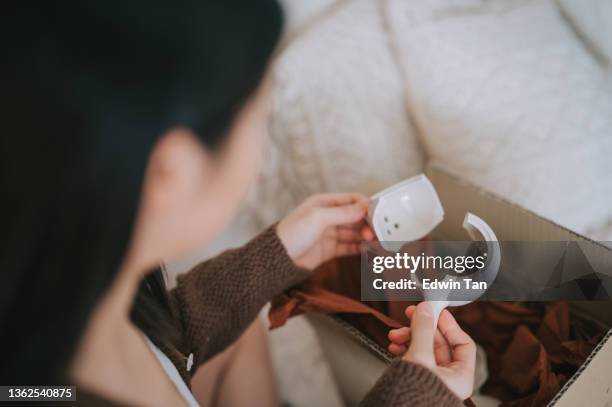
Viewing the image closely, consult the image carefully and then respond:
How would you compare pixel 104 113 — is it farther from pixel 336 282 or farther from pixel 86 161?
pixel 336 282

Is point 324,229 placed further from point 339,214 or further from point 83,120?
point 83,120

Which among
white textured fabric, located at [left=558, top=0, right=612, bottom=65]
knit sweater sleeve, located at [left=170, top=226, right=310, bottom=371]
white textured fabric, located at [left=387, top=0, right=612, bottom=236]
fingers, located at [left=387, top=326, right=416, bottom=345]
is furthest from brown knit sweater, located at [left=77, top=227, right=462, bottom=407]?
white textured fabric, located at [left=558, top=0, right=612, bottom=65]

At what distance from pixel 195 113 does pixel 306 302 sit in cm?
38

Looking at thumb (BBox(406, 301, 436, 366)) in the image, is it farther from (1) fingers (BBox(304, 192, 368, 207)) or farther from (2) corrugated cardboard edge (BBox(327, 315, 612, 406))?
(1) fingers (BBox(304, 192, 368, 207))

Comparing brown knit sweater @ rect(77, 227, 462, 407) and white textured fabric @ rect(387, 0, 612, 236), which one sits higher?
white textured fabric @ rect(387, 0, 612, 236)

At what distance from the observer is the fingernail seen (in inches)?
17.5

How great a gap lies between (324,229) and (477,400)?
0.87ft

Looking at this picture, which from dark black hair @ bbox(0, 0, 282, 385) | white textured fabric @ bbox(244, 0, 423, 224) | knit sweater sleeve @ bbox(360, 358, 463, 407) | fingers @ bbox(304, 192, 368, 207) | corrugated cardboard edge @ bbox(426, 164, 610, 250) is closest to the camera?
dark black hair @ bbox(0, 0, 282, 385)

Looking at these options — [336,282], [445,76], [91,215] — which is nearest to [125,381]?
[91,215]

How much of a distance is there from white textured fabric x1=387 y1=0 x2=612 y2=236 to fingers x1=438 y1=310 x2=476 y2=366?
0.26 meters

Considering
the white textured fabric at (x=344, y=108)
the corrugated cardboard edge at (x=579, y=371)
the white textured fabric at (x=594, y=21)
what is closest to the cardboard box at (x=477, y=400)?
the corrugated cardboard edge at (x=579, y=371)

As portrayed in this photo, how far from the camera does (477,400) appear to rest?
578 millimetres

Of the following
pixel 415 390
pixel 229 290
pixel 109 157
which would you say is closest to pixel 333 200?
pixel 229 290

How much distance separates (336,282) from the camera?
66 cm
